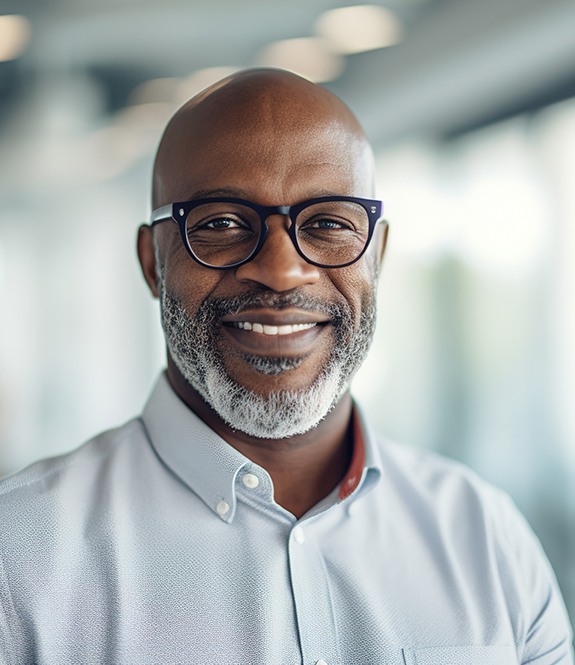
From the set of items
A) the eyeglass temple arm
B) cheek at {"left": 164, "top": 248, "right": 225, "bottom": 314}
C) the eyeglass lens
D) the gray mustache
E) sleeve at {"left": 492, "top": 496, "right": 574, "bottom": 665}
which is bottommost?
sleeve at {"left": 492, "top": 496, "right": 574, "bottom": 665}

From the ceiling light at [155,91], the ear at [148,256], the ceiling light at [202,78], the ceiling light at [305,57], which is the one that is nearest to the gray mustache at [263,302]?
the ear at [148,256]

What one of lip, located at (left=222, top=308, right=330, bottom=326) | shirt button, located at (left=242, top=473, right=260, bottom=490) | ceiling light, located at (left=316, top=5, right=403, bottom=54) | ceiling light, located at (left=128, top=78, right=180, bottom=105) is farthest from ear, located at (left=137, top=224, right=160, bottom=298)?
ceiling light, located at (left=128, top=78, right=180, bottom=105)

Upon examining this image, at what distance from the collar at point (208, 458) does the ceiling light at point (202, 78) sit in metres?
3.79

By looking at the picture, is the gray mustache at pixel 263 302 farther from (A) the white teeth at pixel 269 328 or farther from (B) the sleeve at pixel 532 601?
(B) the sleeve at pixel 532 601

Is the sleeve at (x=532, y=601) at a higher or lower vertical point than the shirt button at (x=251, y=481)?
lower

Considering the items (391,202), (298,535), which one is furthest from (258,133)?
(391,202)

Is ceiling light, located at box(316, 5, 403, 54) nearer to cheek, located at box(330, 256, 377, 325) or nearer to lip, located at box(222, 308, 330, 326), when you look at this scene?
cheek, located at box(330, 256, 377, 325)

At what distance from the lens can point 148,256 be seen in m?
1.50

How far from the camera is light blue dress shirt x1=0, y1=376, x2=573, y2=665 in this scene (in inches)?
46.7

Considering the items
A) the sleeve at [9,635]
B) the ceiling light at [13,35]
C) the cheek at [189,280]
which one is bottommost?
the sleeve at [9,635]

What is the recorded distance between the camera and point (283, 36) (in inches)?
177

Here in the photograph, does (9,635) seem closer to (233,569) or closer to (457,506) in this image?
(233,569)

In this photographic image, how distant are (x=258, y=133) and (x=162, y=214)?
208 millimetres

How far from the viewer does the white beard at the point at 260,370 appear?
1285 mm
